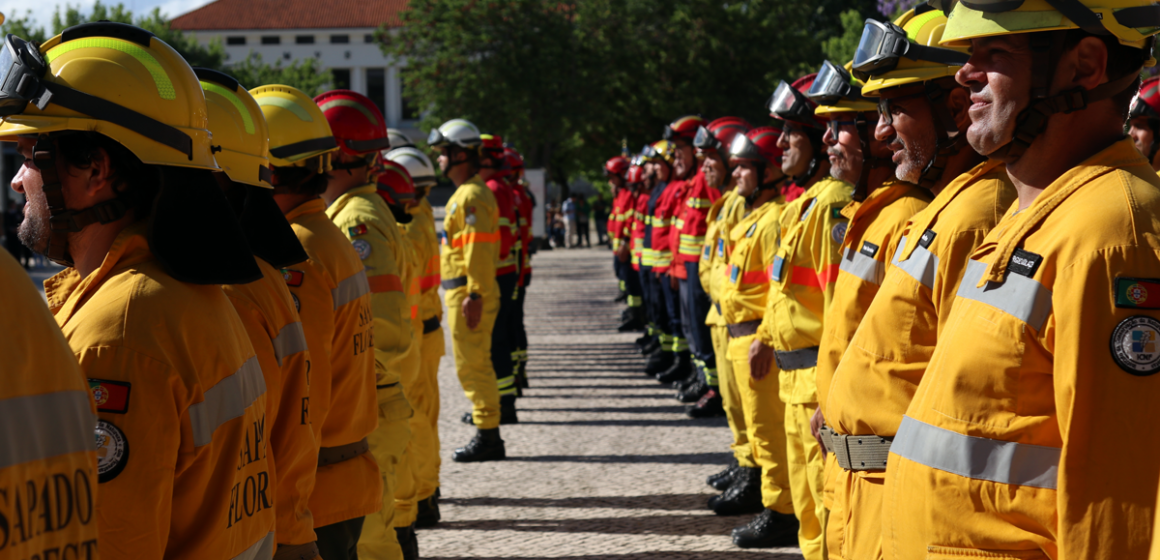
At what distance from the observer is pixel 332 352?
3.71 m

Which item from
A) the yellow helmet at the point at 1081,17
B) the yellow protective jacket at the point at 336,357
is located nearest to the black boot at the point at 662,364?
the yellow protective jacket at the point at 336,357

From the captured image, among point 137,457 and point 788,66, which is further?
point 788,66

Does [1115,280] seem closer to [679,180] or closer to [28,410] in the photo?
[28,410]

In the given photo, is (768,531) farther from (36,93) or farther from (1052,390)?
(36,93)

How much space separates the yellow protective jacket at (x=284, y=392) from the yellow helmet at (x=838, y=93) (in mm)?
2549

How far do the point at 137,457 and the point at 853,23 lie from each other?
31845 mm

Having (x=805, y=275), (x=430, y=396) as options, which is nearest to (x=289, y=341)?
(x=805, y=275)

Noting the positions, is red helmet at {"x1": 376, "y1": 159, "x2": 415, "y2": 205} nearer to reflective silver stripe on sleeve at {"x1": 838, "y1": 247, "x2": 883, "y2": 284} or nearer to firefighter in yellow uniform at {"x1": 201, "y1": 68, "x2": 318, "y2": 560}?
firefighter in yellow uniform at {"x1": 201, "y1": 68, "x2": 318, "y2": 560}

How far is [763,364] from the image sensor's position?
5598 millimetres

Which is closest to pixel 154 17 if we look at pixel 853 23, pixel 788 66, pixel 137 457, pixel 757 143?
pixel 788 66

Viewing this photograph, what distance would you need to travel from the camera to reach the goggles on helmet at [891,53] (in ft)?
11.5

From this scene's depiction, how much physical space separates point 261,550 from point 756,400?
4.10 metres

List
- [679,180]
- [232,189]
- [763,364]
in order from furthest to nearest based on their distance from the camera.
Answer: [679,180], [763,364], [232,189]

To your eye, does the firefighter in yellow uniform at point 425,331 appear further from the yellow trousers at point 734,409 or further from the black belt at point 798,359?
the black belt at point 798,359
